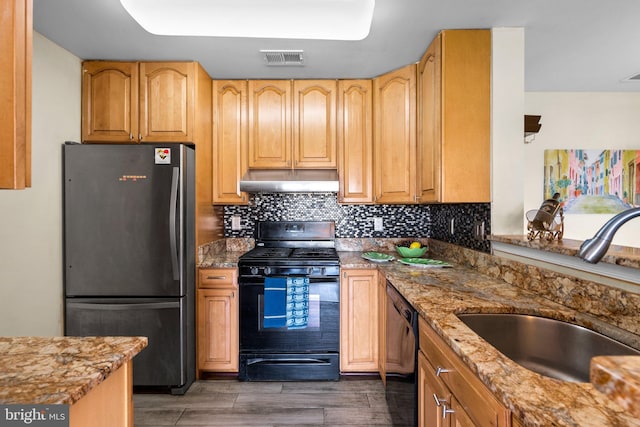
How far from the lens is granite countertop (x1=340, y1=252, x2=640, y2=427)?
25.5 inches

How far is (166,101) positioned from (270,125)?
83 centimetres

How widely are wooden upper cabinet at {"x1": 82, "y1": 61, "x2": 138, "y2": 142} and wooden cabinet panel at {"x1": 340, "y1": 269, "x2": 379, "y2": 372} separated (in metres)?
2.03

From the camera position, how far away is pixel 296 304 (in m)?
2.51

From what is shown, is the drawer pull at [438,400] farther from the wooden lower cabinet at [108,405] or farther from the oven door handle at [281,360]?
the oven door handle at [281,360]

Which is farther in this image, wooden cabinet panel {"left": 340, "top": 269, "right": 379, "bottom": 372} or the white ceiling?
wooden cabinet panel {"left": 340, "top": 269, "right": 379, "bottom": 372}

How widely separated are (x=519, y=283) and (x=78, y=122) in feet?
10.3

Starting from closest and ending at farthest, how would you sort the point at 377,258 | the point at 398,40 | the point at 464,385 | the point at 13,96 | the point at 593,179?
the point at 13,96
the point at 464,385
the point at 398,40
the point at 377,258
the point at 593,179

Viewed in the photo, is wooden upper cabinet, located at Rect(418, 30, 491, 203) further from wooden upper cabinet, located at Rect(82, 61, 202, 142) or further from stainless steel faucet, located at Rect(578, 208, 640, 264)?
wooden upper cabinet, located at Rect(82, 61, 202, 142)

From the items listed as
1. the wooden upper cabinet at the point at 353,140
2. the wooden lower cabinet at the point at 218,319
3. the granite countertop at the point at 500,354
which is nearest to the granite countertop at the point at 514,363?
the granite countertop at the point at 500,354

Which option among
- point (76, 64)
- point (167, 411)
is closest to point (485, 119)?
point (167, 411)

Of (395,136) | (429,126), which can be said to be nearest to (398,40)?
(429,126)

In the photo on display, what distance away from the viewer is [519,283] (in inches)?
69.2

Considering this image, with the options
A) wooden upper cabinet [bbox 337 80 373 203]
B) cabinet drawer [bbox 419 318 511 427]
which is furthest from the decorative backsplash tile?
cabinet drawer [bbox 419 318 511 427]

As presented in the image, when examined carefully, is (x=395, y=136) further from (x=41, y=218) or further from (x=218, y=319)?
(x=41, y=218)
